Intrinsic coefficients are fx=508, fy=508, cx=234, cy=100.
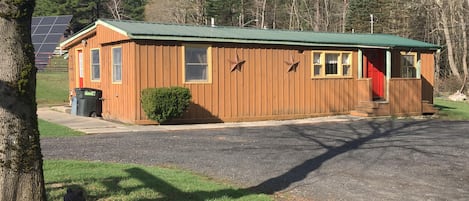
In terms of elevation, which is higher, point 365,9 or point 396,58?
point 365,9

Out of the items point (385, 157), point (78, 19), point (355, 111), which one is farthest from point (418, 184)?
point (78, 19)

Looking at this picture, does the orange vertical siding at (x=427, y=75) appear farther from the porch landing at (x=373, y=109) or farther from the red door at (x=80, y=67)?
the red door at (x=80, y=67)

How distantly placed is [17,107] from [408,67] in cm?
1913

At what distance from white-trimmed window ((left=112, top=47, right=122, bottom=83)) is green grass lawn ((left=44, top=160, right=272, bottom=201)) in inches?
321

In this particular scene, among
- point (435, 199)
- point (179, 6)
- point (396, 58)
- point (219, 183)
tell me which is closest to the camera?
point (435, 199)

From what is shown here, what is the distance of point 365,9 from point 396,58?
3594 cm

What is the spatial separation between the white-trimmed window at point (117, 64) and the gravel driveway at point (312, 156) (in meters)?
3.81

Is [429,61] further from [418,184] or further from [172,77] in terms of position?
[418,184]

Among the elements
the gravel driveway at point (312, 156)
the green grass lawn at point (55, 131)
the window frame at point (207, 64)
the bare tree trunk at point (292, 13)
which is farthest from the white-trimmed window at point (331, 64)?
the bare tree trunk at point (292, 13)

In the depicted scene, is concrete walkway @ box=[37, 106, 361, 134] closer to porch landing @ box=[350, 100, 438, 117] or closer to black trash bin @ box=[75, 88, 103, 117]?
black trash bin @ box=[75, 88, 103, 117]

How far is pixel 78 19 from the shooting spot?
58.2 meters

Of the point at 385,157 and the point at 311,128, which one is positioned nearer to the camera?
the point at 385,157

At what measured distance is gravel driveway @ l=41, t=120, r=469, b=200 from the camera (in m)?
6.78

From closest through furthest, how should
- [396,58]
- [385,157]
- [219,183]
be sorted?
[219,183], [385,157], [396,58]
